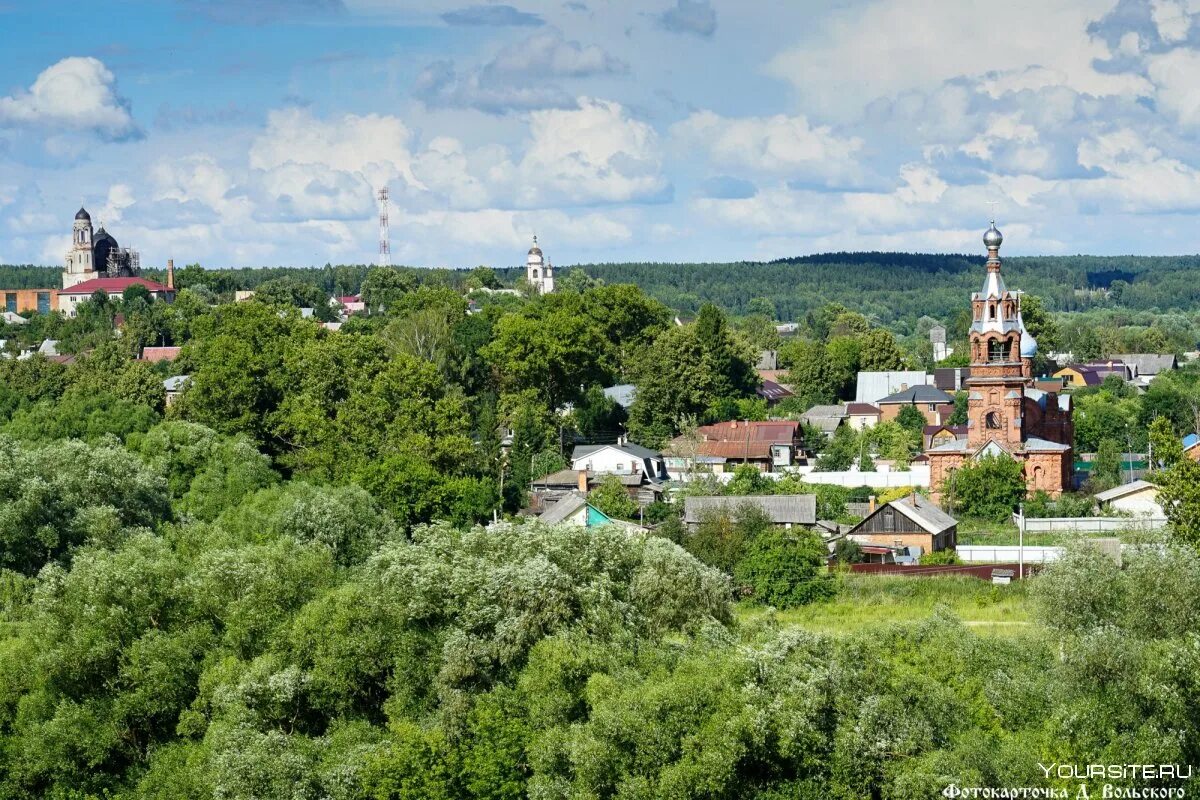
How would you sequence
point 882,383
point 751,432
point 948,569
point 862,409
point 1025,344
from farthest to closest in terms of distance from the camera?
point 882,383 → point 862,409 → point 751,432 → point 1025,344 → point 948,569

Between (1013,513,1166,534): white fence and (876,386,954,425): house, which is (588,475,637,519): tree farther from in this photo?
(876,386,954,425): house

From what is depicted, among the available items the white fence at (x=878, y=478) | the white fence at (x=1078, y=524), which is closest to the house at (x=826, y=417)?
the white fence at (x=878, y=478)

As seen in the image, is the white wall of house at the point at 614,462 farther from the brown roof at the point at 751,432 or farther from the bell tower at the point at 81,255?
the bell tower at the point at 81,255

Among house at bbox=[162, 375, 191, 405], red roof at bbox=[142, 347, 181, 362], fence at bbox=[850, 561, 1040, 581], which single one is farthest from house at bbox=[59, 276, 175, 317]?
fence at bbox=[850, 561, 1040, 581]

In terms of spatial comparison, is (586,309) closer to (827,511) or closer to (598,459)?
(598,459)

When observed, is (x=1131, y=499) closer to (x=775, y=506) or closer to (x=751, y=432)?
(x=775, y=506)

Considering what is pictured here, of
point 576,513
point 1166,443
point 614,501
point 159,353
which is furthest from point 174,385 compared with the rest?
point 1166,443
